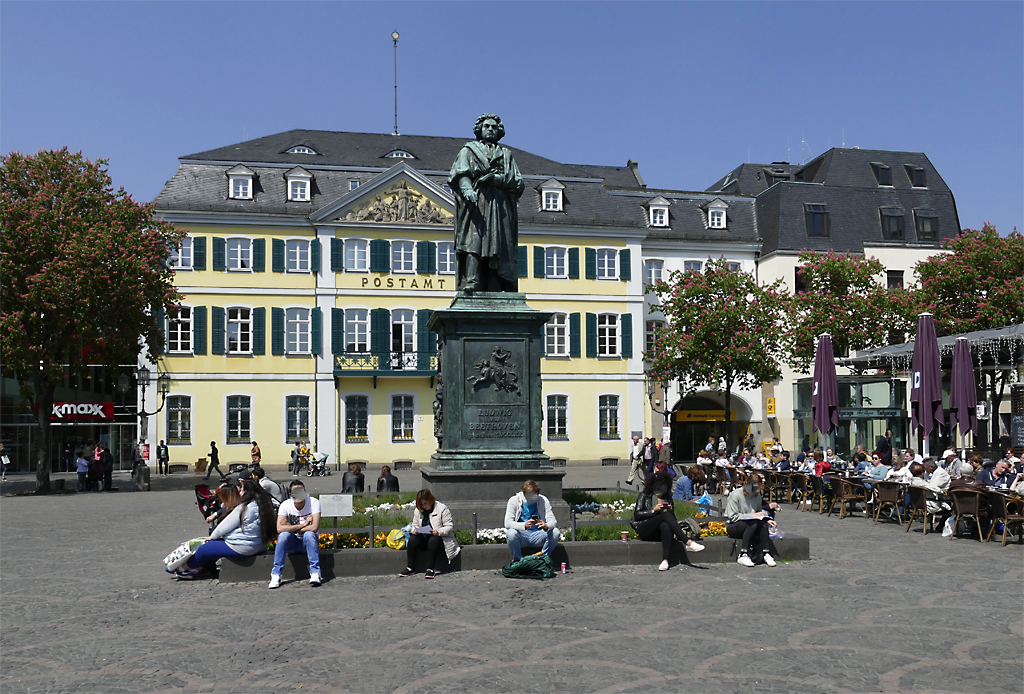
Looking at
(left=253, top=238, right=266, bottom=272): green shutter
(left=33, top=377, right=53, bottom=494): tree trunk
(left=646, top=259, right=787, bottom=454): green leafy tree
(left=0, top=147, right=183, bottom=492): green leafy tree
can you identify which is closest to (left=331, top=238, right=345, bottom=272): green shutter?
(left=253, top=238, right=266, bottom=272): green shutter

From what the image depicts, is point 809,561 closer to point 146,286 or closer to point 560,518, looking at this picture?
point 560,518

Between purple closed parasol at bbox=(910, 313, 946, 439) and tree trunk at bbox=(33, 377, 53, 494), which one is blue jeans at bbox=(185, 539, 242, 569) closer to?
purple closed parasol at bbox=(910, 313, 946, 439)

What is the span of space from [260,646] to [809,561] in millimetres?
6824

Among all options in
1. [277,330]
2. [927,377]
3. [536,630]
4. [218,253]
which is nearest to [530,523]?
[536,630]

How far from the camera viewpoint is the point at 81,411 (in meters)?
34.6

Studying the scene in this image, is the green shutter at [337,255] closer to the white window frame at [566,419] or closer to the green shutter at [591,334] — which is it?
the white window frame at [566,419]

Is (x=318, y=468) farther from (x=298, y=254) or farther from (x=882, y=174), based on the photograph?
(x=882, y=174)

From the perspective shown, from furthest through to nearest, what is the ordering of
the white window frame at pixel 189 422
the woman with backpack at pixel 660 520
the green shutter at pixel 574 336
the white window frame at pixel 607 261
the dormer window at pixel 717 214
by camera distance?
the dormer window at pixel 717 214 < the white window frame at pixel 607 261 < the green shutter at pixel 574 336 < the white window frame at pixel 189 422 < the woman with backpack at pixel 660 520

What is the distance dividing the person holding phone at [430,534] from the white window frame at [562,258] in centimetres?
3076

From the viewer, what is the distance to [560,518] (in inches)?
453

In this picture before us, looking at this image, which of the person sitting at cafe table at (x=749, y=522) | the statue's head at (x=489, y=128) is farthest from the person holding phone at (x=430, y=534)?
the statue's head at (x=489, y=128)

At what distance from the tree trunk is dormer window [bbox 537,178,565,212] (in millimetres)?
21887

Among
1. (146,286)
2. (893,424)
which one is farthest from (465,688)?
(893,424)

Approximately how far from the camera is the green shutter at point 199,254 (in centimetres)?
3756
